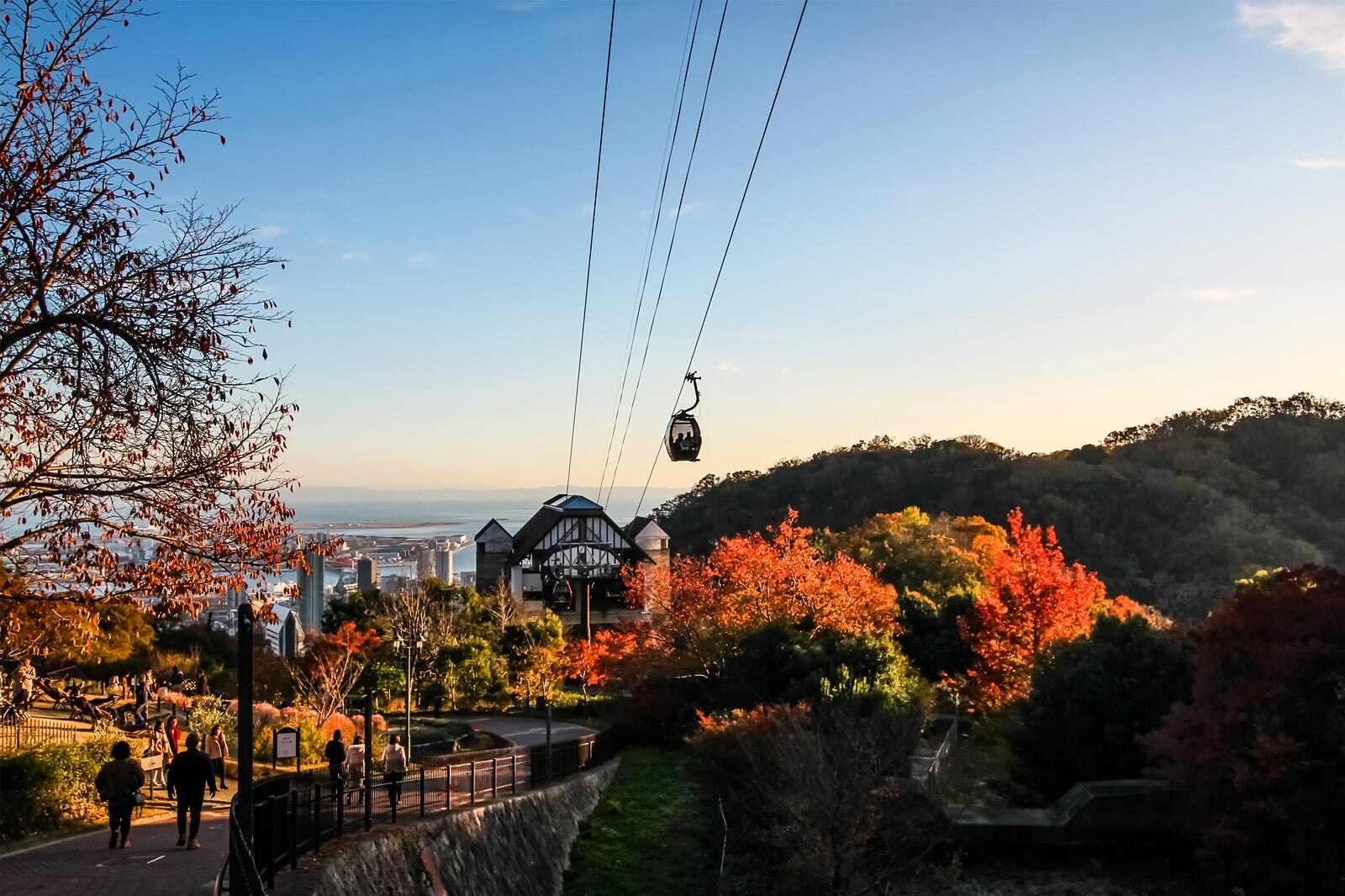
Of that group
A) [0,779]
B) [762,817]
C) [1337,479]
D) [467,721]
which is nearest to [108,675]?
[467,721]

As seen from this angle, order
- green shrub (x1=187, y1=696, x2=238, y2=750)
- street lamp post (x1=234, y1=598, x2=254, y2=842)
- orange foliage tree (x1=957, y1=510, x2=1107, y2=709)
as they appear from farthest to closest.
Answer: orange foliage tree (x1=957, y1=510, x2=1107, y2=709)
green shrub (x1=187, y1=696, x2=238, y2=750)
street lamp post (x1=234, y1=598, x2=254, y2=842)

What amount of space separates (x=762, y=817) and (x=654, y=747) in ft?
39.5

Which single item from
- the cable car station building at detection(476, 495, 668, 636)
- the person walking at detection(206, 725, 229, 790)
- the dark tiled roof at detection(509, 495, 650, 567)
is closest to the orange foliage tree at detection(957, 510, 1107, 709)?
the person walking at detection(206, 725, 229, 790)

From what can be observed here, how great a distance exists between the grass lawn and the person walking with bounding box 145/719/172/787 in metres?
7.11

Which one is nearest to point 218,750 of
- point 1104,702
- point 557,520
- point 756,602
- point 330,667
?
point 330,667

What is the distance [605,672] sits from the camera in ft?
107

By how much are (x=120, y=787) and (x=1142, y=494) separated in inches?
2584

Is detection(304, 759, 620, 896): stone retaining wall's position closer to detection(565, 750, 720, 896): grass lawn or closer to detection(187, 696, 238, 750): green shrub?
detection(565, 750, 720, 896): grass lawn

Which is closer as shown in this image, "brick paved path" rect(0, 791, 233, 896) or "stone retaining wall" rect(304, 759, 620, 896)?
"brick paved path" rect(0, 791, 233, 896)

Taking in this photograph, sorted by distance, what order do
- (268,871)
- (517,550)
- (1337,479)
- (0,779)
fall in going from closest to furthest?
(268,871), (0,779), (517,550), (1337,479)

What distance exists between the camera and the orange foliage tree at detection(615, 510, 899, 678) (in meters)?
27.6

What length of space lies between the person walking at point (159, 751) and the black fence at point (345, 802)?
2276 mm

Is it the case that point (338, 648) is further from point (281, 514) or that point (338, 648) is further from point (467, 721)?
point (281, 514)

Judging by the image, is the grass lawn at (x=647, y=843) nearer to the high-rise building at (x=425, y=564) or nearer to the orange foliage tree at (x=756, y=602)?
the orange foliage tree at (x=756, y=602)
